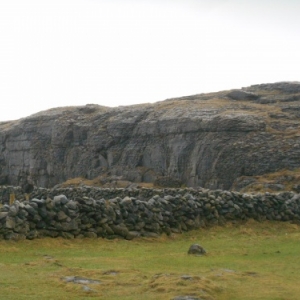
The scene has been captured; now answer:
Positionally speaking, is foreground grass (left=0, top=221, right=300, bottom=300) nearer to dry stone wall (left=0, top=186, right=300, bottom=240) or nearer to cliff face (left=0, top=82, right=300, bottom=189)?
dry stone wall (left=0, top=186, right=300, bottom=240)

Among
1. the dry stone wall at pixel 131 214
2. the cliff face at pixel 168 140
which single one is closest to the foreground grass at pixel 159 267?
the dry stone wall at pixel 131 214

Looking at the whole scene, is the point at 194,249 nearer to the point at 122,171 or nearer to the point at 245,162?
the point at 245,162

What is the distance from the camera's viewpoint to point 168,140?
49.8 metres

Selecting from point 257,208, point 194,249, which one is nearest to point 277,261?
point 194,249

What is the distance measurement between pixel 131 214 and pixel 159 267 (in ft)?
18.4

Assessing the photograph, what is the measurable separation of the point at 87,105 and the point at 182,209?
4971 cm

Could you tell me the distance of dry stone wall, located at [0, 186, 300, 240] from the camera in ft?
52.6

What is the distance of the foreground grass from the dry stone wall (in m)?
Result: 0.46

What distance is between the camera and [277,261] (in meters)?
13.6

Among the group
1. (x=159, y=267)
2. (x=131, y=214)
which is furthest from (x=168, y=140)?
(x=159, y=267)

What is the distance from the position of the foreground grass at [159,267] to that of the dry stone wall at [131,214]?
18.2 inches

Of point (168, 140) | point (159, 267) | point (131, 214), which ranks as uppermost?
point (168, 140)

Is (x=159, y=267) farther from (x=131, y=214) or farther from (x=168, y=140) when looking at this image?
(x=168, y=140)

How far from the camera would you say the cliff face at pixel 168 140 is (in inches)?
1689
